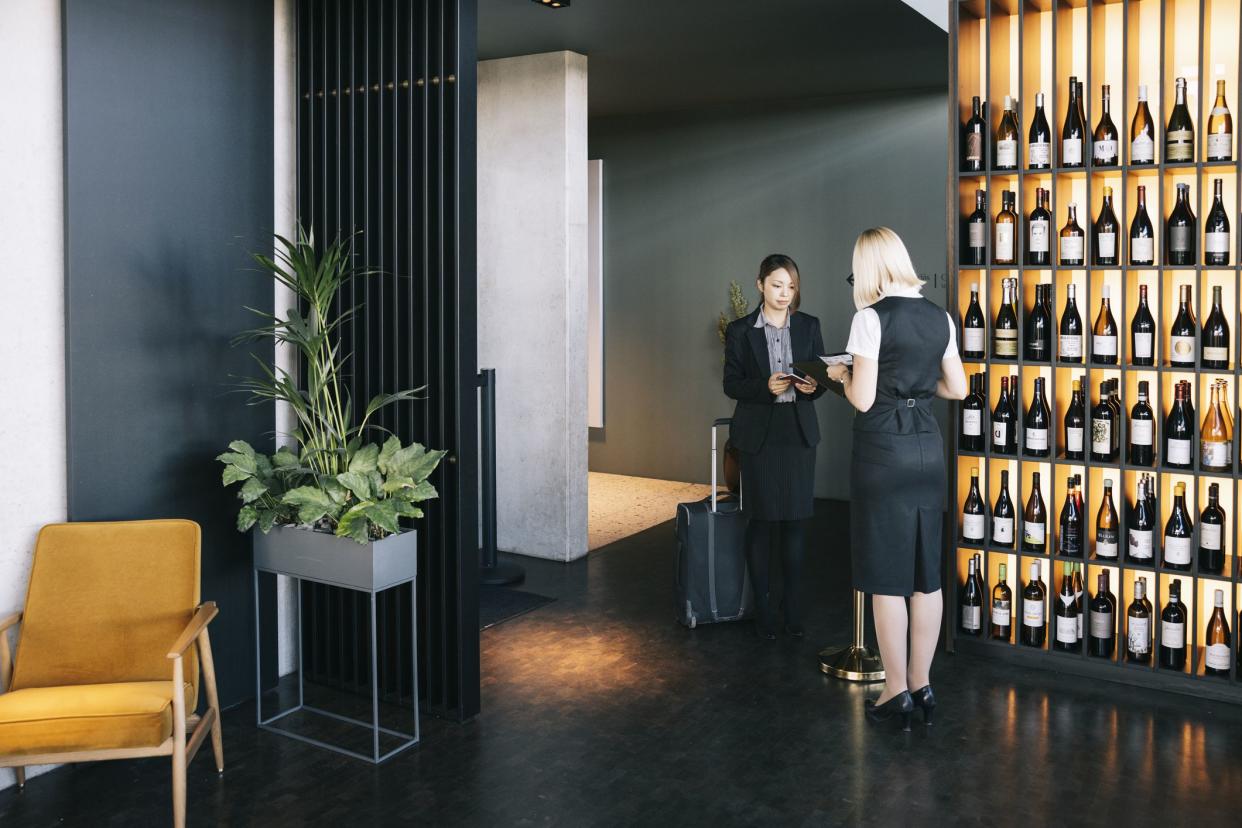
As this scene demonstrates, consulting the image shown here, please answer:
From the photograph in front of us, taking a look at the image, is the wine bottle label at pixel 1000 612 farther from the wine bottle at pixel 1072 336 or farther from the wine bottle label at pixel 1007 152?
the wine bottle label at pixel 1007 152

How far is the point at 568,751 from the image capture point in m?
3.52

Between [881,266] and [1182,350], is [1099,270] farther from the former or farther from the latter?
[881,266]

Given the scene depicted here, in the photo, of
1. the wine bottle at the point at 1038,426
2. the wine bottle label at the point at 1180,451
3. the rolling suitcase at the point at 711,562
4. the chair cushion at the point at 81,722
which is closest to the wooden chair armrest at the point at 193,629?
the chair cushion at the point at 81,722

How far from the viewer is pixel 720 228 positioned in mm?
8383

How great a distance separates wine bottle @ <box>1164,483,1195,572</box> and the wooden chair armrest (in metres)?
3.31

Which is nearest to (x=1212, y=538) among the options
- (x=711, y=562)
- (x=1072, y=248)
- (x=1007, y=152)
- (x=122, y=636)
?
(x=1072, y=248)

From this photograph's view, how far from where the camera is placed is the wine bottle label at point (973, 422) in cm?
439

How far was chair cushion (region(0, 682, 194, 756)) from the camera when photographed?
2854 mm

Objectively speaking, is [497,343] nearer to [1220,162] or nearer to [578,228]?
[578,228]

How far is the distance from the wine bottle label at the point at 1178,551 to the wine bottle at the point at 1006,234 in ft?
3.90

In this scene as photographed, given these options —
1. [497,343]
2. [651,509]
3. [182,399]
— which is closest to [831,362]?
[182,399]

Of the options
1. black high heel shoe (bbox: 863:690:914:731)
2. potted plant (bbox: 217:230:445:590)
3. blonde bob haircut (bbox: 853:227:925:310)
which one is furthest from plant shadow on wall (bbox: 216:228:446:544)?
black high heel shoe (bbox: 863:690:914:731)

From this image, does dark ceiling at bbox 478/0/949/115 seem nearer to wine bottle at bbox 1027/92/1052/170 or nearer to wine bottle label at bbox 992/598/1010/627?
wine bottle at bbox 1027/92/1052/170

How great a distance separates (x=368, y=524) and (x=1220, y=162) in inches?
125
